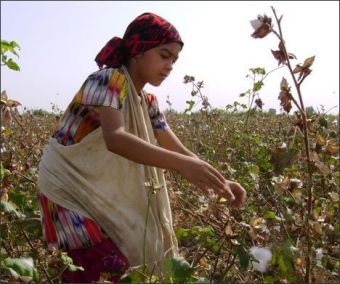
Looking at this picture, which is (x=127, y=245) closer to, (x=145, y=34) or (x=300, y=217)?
(x=300, y=217)

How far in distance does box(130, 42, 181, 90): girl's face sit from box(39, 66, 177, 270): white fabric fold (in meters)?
0.05

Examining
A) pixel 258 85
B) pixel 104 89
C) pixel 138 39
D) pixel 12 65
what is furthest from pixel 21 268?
pixel 258 85

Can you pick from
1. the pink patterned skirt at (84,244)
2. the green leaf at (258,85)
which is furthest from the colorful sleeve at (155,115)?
the green leaf at (258,85)

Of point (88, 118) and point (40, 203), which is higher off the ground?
point (88, 118)

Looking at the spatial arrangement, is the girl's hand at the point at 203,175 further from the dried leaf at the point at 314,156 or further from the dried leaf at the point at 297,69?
the dried leaf at the point at 297,69

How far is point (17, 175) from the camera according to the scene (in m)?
2.38

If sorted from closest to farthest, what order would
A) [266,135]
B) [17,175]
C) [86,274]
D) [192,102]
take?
[86,274] → [17,175] → [192,102] → [266,135]

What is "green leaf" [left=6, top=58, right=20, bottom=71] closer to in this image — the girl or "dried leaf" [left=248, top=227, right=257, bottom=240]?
the girl

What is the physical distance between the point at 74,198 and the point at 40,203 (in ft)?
0.54

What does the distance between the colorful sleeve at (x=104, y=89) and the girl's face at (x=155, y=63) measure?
98 mm

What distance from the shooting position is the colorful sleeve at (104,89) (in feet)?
6.04

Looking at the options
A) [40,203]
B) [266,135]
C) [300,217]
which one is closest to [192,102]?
[266,135]

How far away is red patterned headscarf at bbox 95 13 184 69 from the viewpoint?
2.00 meters

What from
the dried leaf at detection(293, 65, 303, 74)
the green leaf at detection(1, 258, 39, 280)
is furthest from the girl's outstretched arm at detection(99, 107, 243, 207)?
the green leaf at detection(1, 258, 39, 280)
